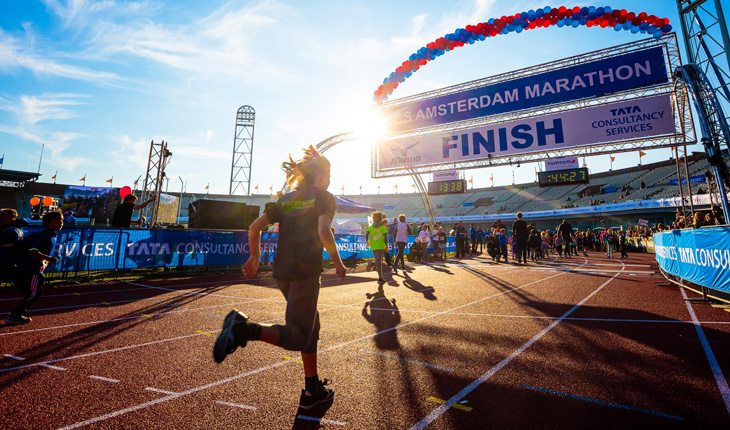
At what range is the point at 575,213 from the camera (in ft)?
137

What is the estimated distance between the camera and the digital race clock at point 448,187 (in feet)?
59.5

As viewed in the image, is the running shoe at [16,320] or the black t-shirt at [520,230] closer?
the running shoe at [16,320]

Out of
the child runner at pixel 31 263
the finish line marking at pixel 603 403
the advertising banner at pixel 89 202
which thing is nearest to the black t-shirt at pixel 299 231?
the finish line marking at pixel 603 403

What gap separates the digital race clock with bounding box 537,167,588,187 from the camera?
1518 cm

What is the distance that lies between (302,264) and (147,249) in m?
9.62

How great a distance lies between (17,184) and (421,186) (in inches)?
2091

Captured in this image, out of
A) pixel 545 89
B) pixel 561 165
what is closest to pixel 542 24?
pixel 545 89

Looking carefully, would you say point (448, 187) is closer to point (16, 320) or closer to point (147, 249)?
point (147, 249)

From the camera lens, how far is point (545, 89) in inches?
525

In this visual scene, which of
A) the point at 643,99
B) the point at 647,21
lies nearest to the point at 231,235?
the point at 643,99

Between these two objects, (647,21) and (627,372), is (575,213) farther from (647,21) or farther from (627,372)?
(627,372)

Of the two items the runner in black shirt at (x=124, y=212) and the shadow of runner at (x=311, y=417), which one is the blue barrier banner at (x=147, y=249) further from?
the shadow of runner at (x=311, y=417)

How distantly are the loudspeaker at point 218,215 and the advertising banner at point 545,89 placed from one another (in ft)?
29.0

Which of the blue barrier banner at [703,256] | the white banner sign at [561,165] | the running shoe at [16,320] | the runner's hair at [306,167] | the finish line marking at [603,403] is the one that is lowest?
the finish line marking at [603,403]
